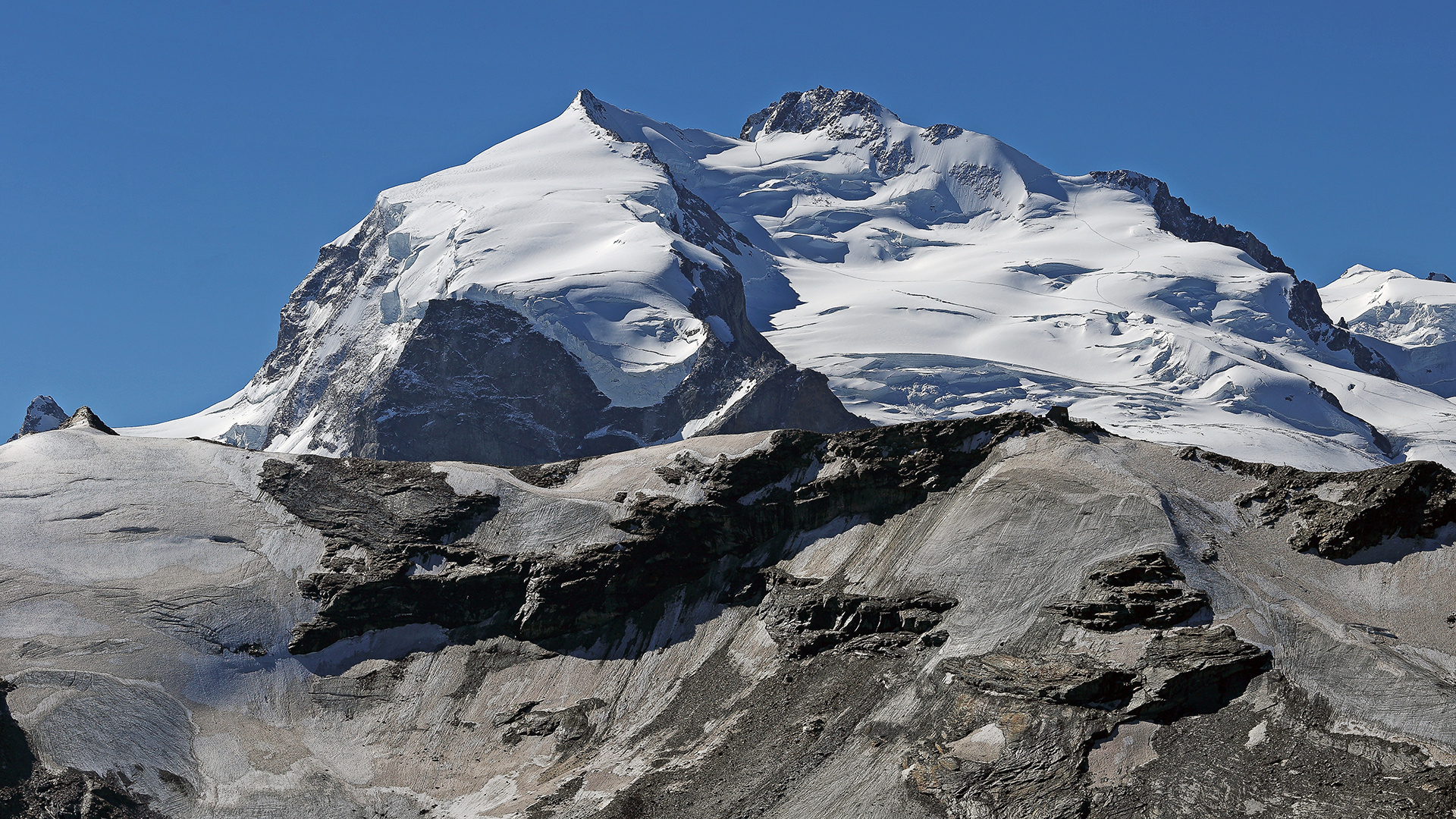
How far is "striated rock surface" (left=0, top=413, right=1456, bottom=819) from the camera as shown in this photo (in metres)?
60.6

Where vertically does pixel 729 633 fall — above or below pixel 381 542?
below

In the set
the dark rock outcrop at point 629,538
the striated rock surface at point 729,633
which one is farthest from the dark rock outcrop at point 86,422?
the dark rock outcrop at point 629,538

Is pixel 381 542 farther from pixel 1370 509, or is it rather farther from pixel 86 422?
pixel 1370 509

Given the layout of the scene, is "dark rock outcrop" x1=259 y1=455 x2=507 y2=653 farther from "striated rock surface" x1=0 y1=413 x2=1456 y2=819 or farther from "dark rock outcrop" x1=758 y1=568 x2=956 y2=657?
"dark rock outcrop" x1=758 y1=568 x2=956 y2=657

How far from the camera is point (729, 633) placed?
3219 inches

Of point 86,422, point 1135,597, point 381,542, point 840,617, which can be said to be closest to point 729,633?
point 840,617

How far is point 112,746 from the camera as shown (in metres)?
71.8

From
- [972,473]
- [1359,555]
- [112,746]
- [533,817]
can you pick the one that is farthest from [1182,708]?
[112,746]

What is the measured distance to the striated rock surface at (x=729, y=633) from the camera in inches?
2386

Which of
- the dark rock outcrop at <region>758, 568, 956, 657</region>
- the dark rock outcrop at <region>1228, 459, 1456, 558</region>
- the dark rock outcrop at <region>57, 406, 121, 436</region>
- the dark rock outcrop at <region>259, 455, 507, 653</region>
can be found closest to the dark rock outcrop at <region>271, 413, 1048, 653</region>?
the dark rock outcrop at <region>259, 455, 507, 653</region>

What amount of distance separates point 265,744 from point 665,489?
99.3 feet

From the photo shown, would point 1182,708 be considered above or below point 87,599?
below

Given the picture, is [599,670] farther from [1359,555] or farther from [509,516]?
[1359,555]

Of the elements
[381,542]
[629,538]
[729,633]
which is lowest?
[729,633]
